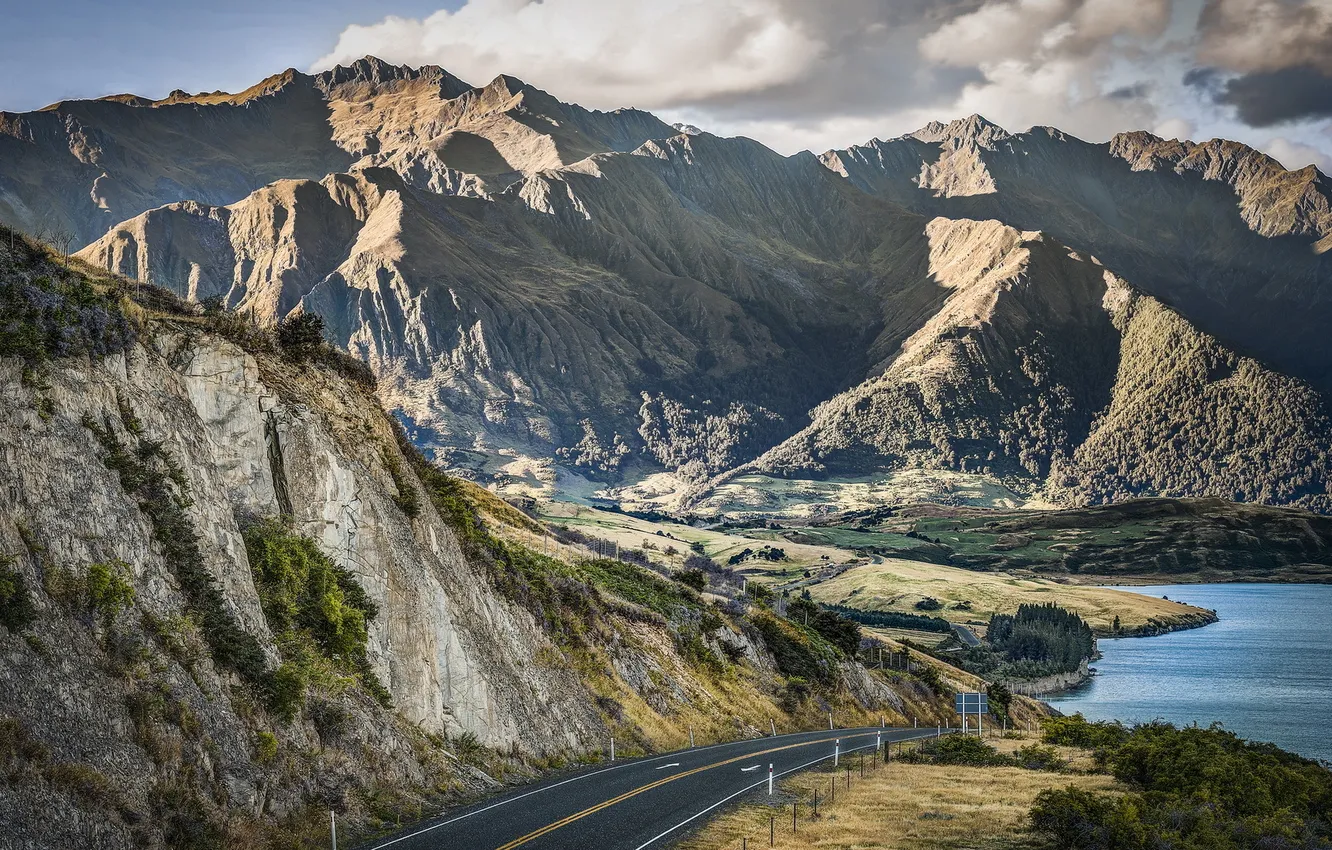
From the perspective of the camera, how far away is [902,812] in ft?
135

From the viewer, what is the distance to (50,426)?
28766mm

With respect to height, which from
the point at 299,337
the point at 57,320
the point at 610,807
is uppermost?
the point at 299,337

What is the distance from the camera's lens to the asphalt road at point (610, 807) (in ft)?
103

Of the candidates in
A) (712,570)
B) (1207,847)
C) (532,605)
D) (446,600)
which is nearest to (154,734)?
(446,600)

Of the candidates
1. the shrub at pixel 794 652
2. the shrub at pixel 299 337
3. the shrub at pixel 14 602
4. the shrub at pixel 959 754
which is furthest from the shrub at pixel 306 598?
the shrub at pixel 794 652

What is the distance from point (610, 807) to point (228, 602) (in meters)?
13.0

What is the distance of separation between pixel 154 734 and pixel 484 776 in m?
16.0

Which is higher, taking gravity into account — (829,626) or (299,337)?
(299,337)

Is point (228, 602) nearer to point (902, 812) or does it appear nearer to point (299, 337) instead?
point (299, 337)

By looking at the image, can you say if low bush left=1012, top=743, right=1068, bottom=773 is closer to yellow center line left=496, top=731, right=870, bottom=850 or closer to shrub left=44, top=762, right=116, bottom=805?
yellow center line left=496, top=731, right=870, bottom=850

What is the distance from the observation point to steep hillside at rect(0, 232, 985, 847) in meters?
24.9

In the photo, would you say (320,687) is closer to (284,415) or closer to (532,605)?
(284,415)

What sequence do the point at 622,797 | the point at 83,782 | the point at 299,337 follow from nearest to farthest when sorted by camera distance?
the point at 83,782 → the point at 622,797 → the point at 299,337

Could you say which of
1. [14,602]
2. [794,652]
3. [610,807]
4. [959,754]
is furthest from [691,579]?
[14,602]
